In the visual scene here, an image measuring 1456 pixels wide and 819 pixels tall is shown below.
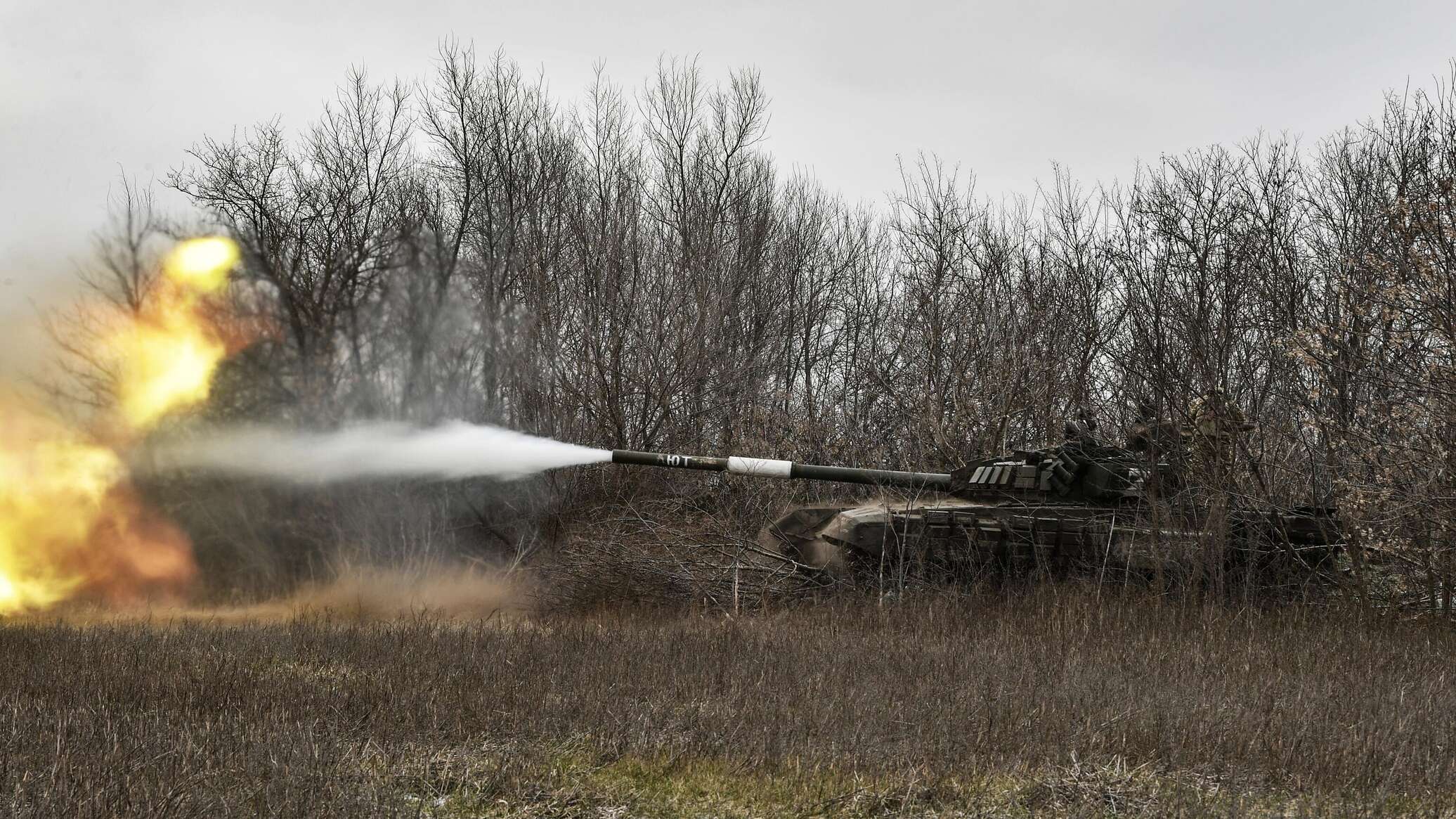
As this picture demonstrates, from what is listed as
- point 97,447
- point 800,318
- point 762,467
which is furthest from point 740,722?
point 800,318

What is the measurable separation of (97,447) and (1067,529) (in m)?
11.4

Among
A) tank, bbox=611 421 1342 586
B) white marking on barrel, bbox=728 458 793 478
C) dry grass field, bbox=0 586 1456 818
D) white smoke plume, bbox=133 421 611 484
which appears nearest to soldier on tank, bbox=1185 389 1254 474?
→ tank, bbox=611 421 1342 586

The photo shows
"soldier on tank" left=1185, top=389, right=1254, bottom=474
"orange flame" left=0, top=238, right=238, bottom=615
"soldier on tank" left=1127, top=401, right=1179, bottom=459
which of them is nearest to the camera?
"orange flame" left=0, top=238, right=238, bottom=615

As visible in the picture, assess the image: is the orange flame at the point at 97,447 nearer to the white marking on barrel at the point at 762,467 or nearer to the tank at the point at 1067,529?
the tank at the point at 1067,529

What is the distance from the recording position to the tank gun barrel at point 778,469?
13773mm

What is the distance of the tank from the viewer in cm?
1324

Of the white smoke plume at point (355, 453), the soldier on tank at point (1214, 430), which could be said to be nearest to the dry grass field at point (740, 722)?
the soldier on tank at point (1214, 430)

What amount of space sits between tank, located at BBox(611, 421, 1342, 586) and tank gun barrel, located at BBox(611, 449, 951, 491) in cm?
2

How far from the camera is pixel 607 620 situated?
1336 cm

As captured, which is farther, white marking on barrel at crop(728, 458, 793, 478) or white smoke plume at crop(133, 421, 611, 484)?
white smoke plume at crop(133, 421, 611, 484)

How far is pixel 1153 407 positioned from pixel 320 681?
38.2ft

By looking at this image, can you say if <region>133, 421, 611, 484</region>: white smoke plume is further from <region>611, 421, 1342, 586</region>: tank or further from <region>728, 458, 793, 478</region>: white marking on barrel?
<region>611, 421, 1342, 586</region>: tank

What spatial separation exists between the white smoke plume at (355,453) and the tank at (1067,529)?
2.69m

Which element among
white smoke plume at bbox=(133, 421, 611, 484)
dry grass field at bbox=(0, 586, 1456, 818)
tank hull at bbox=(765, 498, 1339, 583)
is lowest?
dry grass field at bbox=(0, 586, 1456, 818)
